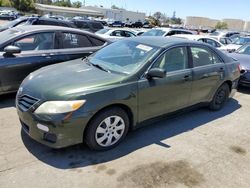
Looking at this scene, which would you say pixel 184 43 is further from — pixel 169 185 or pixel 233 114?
pixel 169 185

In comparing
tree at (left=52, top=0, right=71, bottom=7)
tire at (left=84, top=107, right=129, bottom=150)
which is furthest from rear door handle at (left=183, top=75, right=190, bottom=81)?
tree at (left=52, top=0, right=71, bottom=7)

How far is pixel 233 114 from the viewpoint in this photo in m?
5.61

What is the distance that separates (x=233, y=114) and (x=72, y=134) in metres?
3.66

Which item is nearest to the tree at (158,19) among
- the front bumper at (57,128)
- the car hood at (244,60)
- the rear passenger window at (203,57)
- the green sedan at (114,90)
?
the car hood at (244,60)

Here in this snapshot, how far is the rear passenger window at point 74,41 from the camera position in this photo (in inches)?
232

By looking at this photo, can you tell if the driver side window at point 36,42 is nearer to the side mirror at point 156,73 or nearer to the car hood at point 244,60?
the side mirror at point 156,73

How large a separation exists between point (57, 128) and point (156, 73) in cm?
155

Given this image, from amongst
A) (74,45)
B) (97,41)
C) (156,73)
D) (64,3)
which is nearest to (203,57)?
(156,73)

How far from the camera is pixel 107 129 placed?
12.0 feet

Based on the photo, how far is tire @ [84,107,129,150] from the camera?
3515mm

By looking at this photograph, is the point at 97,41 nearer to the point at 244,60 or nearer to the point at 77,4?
the point at 244,60

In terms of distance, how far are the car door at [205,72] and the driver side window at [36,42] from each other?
2932 mm

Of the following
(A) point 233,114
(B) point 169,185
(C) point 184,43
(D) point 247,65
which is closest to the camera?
(B) point 169,185

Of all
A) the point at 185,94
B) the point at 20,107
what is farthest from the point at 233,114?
the point at 20,107
